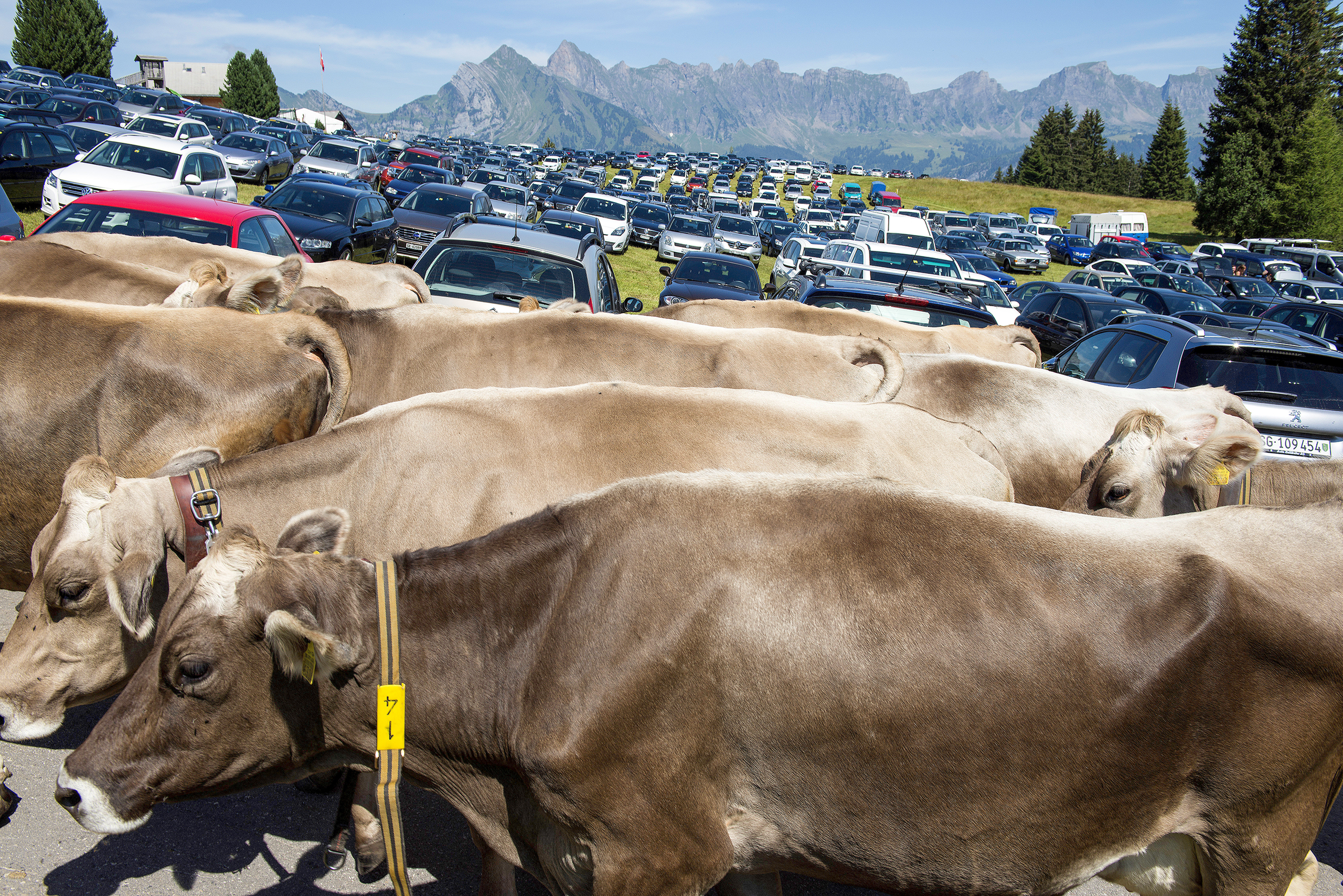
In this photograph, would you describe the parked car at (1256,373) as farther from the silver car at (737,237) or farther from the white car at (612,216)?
the silver car at (737,237)

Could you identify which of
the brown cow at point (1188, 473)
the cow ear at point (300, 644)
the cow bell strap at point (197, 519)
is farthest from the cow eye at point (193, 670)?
the brown cow at point (1188, 473)

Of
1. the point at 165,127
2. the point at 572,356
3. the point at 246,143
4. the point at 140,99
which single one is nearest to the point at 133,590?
the point at 572,356

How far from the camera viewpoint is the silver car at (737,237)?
30.0m

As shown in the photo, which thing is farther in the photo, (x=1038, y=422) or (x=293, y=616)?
(x=1038, y=422)

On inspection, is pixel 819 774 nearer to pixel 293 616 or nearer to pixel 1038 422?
pixel 293 616

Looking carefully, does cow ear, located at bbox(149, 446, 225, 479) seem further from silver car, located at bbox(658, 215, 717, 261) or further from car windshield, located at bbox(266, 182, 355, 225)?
silver car, located at bbox(658, 215, 717, 261)

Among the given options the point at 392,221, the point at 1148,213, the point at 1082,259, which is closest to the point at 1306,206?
the point at 1148,213

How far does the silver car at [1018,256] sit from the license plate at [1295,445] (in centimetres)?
3801

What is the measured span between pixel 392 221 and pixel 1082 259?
4336 centimetres

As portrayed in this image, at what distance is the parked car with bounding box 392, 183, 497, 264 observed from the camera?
18.5 metres

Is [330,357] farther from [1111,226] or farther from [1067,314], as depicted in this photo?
[1111,226]

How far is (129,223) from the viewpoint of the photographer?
9.90 metres

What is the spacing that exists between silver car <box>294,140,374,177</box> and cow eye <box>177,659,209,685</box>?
3167cm

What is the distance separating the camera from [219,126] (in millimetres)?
35281
